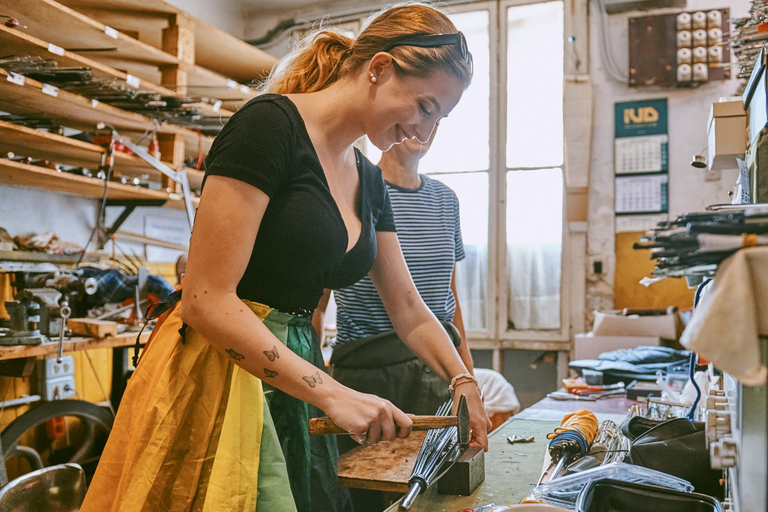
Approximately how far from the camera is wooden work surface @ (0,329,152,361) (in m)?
2.28

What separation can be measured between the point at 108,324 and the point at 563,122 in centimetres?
313

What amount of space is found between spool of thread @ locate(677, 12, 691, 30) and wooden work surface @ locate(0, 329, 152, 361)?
3.67 m

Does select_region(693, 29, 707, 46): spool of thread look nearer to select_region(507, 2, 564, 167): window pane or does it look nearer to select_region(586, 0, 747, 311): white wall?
select_region(586, 0, 747, 311): white wall

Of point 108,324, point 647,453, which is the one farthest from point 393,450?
point 108,324

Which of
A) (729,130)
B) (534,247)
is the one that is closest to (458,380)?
(729,130)

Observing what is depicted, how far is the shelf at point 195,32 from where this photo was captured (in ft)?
11.5

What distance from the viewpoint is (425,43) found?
3.60 ft

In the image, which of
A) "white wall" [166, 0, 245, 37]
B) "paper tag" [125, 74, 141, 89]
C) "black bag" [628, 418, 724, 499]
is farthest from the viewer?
"white wall" [166, 0, 245, 37]

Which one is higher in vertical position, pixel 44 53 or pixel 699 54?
pixel 699 54

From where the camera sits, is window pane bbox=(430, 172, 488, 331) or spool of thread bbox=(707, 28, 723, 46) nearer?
spool of thread bbox=(707, 28, 723, 46)

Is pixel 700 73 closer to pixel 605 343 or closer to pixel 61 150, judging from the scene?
pixel 605 343

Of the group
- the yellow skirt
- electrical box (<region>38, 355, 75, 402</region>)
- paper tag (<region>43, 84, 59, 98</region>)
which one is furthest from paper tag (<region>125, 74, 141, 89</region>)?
the yellow skirt

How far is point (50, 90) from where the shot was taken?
8.80ft

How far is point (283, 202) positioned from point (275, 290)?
15 cm
